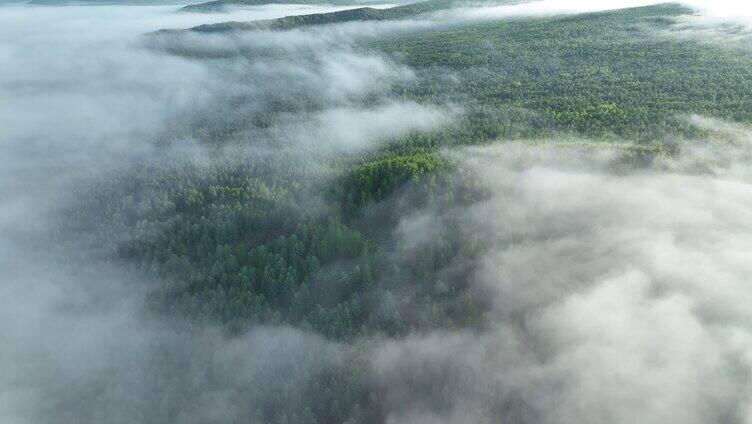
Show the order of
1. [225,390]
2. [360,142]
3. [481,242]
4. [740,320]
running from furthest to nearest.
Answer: [360,142] → [481,242] → [225,390] → [740,320]

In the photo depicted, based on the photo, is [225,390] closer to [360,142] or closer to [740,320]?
[740,320]

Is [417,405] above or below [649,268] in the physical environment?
below

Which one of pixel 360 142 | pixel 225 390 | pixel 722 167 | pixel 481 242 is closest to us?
pixel 225 390

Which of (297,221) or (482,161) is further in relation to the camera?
(482,161)

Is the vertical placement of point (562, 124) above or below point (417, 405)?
above

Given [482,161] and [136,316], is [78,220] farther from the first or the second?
[482,161]

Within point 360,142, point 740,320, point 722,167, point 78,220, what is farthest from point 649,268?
point 78,220

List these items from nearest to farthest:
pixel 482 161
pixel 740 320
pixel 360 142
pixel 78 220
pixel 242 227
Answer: pixel 740 320 < pixel 242 227 < pixel 482 161 < pixel 78 220 < pixel 360 142

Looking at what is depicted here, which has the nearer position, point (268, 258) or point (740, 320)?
point (740, 320)

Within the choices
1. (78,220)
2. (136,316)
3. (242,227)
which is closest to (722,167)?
(242,227)
